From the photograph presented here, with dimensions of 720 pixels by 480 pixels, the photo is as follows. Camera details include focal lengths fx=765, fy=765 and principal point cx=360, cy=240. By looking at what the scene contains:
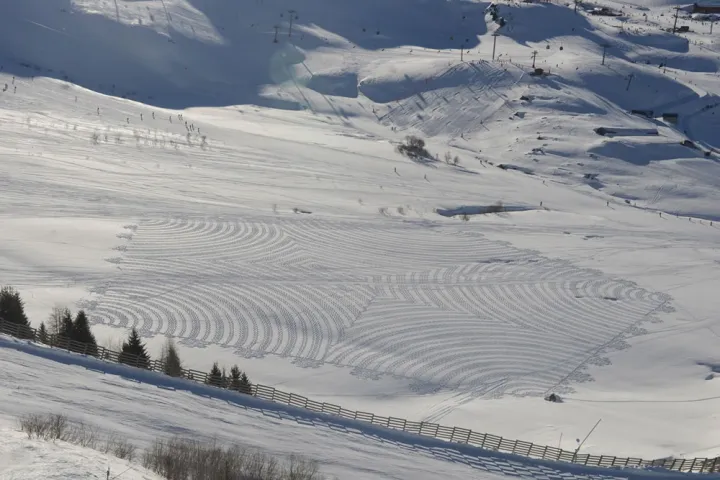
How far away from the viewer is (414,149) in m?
68.5

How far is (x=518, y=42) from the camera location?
100 m

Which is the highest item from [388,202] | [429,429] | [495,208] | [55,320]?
[495,208]

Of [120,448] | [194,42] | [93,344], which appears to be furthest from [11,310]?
[194,42]

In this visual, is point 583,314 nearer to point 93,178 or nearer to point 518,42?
point 93,178

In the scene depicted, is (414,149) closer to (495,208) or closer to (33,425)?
(495,208)

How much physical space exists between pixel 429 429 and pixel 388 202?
111ft

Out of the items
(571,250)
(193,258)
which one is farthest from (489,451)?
(571,250)

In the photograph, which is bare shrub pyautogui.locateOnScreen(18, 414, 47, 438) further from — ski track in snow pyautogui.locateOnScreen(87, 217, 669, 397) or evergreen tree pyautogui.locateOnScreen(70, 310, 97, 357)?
ski track in snow pyautogui.locateOnScreen(87, 217, 669, 397)

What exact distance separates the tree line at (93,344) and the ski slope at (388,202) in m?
2.73

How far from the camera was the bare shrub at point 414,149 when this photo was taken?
223 feet

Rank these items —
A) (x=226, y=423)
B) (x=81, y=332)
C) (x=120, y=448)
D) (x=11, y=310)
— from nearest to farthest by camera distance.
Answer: (x=120, y=448) → (x=226, y=423) → (x=81, y=332) → (x=11, y=310)

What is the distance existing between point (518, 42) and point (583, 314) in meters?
70.7

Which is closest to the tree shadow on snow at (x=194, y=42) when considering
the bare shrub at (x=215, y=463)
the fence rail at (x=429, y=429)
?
the fence rail at (x=429, y=429)

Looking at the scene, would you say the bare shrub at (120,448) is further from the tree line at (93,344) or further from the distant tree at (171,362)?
the distant tree at (171,362)
